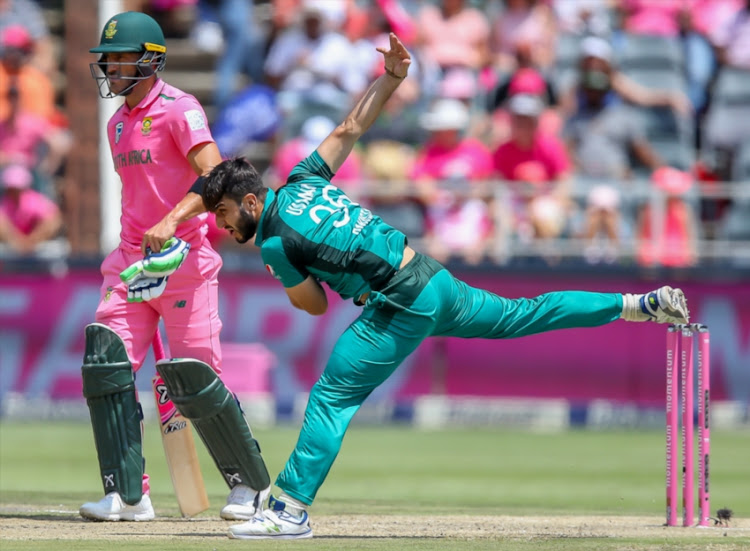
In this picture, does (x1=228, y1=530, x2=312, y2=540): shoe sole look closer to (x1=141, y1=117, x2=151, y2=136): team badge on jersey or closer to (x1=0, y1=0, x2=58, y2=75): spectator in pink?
(x1=141, y1=117, x2=151, y2=136): team badge on jersey

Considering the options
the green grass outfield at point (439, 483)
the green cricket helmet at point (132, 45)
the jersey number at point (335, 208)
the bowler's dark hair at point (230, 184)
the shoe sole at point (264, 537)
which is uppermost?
the green cricket helmet at point (132, 45)

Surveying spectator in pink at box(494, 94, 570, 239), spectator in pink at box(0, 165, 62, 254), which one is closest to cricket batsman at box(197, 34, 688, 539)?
spectator in pink at box(494, 94, 570, 239)

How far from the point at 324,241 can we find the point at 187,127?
3.50 ft

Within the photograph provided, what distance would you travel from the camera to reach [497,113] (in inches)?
564

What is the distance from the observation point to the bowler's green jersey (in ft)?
19.0

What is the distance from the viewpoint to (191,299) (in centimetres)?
652

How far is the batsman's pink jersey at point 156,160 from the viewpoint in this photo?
6.49m

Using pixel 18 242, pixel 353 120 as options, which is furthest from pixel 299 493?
pixel 18 242

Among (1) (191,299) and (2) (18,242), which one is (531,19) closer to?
→ (2) (18,242)

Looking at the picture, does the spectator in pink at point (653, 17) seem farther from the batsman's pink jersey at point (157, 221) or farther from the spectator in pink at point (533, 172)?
the batsman's pink jersey at point (157, 221)

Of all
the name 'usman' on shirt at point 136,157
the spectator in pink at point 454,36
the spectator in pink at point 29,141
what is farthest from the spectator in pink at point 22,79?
the name 'usman' on shirt at point 136,157

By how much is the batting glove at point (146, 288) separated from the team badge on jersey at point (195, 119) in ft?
2.53

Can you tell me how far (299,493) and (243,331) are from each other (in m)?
7.22

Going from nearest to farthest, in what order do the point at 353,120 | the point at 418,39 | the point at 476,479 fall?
1. the point at 353,120
2. the point at 476,479
3. the point at 418,39
